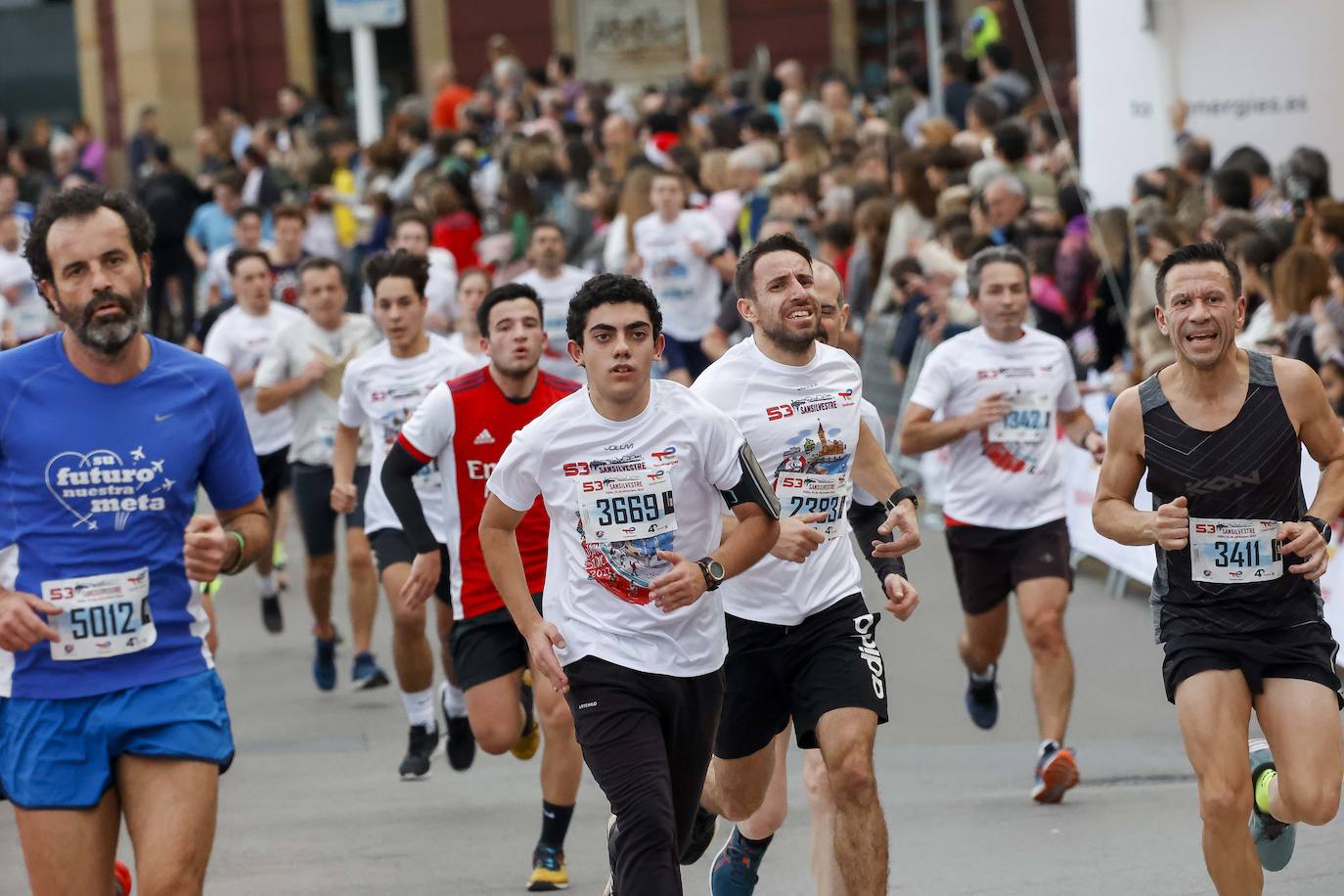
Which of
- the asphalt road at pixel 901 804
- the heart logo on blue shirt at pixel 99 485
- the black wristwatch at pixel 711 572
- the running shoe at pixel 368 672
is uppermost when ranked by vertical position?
the heart logo on blue shirt at pixel 99 485

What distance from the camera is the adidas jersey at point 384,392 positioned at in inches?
365

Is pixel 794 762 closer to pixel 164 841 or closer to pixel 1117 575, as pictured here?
pixel 1117 575

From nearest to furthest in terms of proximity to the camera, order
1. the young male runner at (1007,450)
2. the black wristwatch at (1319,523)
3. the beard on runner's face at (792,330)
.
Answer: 1. the black wristwatch at (1319,523)
2. the beard on runner's face at (792,330)
3. the young male runner at (1007,450)

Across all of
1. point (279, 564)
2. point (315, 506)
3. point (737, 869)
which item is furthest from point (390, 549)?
point (279, 564)

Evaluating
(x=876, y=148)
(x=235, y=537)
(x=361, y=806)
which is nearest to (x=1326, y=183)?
(x=876, y=148)

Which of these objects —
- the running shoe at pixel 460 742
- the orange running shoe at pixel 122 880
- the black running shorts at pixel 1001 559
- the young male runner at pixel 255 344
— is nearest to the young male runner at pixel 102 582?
the orange running shoe at pixel 122 880

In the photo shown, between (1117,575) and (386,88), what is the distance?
20.8m

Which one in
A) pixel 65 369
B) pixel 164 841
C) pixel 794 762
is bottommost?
pixel 794 762

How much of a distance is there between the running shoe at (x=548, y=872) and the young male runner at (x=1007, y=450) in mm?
2121

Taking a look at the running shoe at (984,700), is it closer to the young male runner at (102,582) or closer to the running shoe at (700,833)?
the running shoe at (700,833)

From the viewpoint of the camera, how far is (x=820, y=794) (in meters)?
6.39

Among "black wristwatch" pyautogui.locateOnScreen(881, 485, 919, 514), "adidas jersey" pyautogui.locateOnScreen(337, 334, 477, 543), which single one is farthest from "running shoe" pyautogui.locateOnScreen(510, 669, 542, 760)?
"black wristwatch" pyautogui.locateOnScreen(881, 485, 919, 514)

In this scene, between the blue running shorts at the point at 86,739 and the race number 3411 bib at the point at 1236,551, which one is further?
the race number 3411 bib at the point at 1236,551

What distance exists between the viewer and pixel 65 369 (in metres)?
5.07
